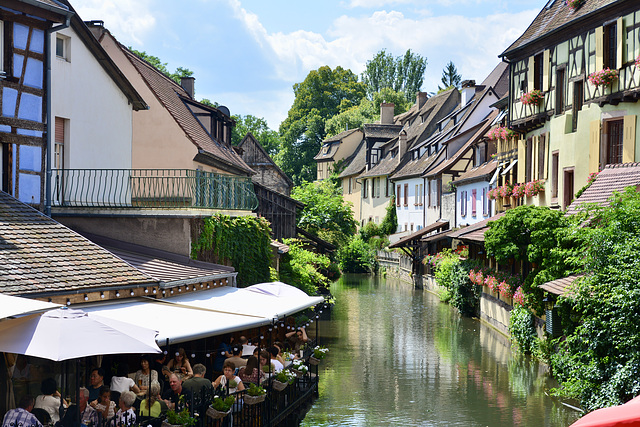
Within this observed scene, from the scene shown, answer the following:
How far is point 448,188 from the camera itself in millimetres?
45438

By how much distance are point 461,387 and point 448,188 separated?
89.7 feet

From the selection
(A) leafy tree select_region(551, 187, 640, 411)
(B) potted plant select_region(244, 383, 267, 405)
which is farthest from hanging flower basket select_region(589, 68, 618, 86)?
(B) potted plant select_region(244, 383, 267, 405)

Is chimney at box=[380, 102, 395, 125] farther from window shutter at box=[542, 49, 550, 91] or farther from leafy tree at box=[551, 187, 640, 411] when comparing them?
leafy tree at box=[551, 187, 640, 411]

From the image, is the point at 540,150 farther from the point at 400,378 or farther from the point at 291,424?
the point at 291,424

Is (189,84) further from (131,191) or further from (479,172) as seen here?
Answer: (131,191)

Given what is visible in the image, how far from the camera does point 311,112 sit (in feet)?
260

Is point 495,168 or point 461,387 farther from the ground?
point 495,168

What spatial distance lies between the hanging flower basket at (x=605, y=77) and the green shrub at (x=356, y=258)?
117ft

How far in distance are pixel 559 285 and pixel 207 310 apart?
27.5 feet

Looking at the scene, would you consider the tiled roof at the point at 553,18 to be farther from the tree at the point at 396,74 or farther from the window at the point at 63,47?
the tree at the point at 396,74

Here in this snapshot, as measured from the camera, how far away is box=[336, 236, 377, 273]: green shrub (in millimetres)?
56534

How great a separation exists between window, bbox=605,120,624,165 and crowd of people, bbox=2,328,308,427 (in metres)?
11.9

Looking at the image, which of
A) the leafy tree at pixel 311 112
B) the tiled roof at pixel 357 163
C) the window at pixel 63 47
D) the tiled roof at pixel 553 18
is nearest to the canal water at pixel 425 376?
the window at pixel 63 47

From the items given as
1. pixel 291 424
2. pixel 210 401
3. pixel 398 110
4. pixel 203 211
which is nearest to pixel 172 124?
pixel 203 211
